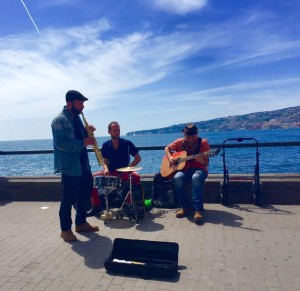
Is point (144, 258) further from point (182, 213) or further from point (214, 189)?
point (214, 189)

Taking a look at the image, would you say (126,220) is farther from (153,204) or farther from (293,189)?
(293,189)

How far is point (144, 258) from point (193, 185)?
93.4 inches

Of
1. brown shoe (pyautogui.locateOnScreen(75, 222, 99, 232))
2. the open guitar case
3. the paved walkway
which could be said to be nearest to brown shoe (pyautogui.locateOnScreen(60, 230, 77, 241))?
the paved walkway

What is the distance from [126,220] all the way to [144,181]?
149 centimetres

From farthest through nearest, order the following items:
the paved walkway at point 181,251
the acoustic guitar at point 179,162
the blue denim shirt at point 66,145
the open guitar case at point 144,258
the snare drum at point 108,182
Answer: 1. the acoustic guitar at point 179,162
2. the snare drum at point 108,182
3. the blue denim shirt at point 66,145
4. the open guitar case at point 144,258
5. the paved walkway at point 181,251

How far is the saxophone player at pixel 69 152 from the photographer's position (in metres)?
Answer: 5.11

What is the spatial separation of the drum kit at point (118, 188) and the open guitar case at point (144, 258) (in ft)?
5.72

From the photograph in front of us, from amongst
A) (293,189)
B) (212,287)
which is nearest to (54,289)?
(212,287)

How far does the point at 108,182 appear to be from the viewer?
6145mm

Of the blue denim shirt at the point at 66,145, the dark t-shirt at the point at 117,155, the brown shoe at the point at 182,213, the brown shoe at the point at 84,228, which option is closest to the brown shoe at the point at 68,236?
the brown shoe at the point at 84,228

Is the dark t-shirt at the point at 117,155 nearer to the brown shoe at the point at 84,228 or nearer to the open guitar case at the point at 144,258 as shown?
the brown shoe at the point at 84,228

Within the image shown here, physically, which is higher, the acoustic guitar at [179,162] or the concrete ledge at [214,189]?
the acoustic guitar at [179,162]

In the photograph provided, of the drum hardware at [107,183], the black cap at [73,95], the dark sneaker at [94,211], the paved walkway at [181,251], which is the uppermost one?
the black cap at [73,95]

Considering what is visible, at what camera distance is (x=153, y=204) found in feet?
23.7
